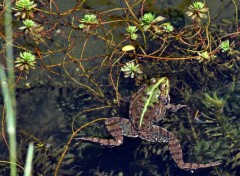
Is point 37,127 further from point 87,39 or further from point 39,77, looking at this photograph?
point 87,39

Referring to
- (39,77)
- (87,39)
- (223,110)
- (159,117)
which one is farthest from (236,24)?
(39,77)

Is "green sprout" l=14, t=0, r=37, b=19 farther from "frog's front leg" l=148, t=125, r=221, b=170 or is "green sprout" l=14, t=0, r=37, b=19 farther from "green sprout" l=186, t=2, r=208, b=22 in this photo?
"frog's front leg" l=148, t=125, r=221, b=170

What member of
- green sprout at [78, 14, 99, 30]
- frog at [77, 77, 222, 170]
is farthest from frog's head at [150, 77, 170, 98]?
green sprout at [78, 14, 99, 30]

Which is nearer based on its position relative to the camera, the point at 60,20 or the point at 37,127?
the point at 37,127

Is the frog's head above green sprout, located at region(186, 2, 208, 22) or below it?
below

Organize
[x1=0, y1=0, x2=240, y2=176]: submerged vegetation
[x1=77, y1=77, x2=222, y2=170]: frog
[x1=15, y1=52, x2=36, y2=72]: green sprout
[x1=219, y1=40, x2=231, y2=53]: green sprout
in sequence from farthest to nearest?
[x1=219, y1=40, x2=231, y2=53]: green sprout
[x1=77, y1=77, x2=222, y2=170]: frog
[x1=0, y1=0, x2=240, y2=176]: submerged vegetation
[x1=15, y1=52, x2=36, y2=72]: green sprout

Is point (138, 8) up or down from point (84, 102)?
up

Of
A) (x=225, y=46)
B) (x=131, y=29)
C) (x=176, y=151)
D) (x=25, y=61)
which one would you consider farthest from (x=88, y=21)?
(x=176, y=151)

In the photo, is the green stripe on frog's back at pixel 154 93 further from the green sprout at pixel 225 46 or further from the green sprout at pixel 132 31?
the green sprout at pixel 225 46
